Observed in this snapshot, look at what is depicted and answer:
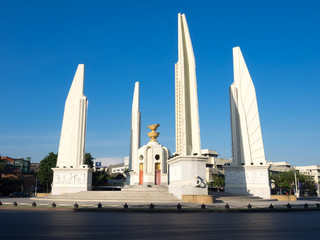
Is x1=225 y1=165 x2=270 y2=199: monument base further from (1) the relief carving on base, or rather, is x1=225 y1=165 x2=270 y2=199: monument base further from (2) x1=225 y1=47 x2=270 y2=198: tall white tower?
(1) the relief carving on base

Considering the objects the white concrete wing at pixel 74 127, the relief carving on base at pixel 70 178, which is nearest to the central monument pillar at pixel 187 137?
the relief carving on base at pixel 70 178

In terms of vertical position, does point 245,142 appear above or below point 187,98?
below

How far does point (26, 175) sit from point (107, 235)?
59377 mm

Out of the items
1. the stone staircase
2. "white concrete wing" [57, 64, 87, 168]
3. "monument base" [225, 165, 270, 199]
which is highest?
"white concrete wing" [57, 64, 87, 168]

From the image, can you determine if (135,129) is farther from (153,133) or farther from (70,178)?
(70,178)

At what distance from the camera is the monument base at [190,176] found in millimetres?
22375

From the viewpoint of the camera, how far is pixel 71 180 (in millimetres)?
32188

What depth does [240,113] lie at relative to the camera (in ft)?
106

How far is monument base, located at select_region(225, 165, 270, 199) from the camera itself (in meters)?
29.7

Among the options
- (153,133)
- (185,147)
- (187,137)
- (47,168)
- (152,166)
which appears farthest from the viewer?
(47,168)

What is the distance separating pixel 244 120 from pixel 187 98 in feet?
31.5

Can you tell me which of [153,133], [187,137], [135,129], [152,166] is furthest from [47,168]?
[187,137]

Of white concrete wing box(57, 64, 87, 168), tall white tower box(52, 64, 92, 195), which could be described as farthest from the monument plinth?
white concrete wing box(57, 64, 87, 168)

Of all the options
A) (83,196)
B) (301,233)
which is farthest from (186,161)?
(301,233)
